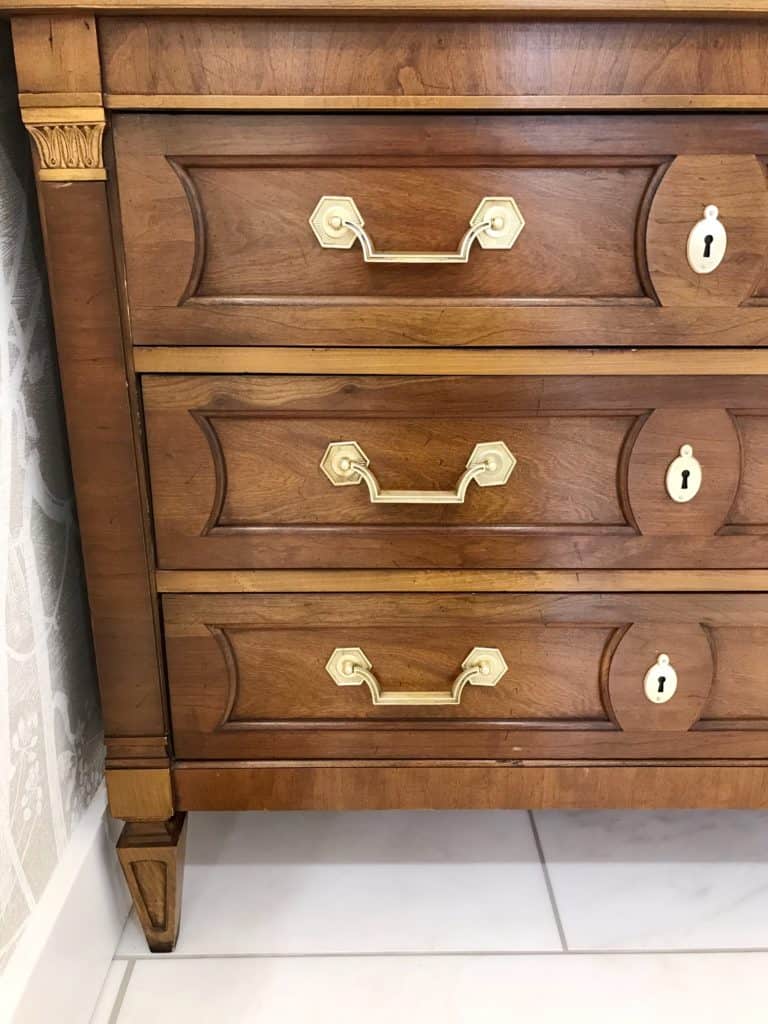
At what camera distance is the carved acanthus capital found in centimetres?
65

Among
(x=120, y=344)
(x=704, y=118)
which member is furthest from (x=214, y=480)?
(x=704, y=118)

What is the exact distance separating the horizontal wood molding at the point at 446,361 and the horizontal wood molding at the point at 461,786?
0.37m

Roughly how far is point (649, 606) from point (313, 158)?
47cm

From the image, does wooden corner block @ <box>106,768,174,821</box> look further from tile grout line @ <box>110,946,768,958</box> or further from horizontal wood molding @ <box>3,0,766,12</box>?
horizontal wood molding @ <box>3,0,766,12</box>

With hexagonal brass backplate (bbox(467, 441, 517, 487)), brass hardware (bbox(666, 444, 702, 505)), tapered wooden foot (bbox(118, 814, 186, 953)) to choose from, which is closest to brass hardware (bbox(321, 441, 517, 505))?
hexagonal brass backplate (bbox(467, 441, 517, 487))

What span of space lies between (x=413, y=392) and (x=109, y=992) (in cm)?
66

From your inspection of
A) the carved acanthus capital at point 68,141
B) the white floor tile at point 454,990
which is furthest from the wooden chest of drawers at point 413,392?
the white floor tile at point 454,990

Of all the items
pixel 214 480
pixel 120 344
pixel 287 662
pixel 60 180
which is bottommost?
pixel 287 662

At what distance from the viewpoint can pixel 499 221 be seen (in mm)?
687

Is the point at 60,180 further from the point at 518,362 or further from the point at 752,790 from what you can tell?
the point at 752,790

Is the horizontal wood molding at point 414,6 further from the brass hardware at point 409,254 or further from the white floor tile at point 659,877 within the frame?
the white floor tile at point 659,877

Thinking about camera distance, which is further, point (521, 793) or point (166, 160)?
point (521, 793)

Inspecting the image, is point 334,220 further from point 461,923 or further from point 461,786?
point 461,923

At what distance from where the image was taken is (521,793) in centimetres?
85
